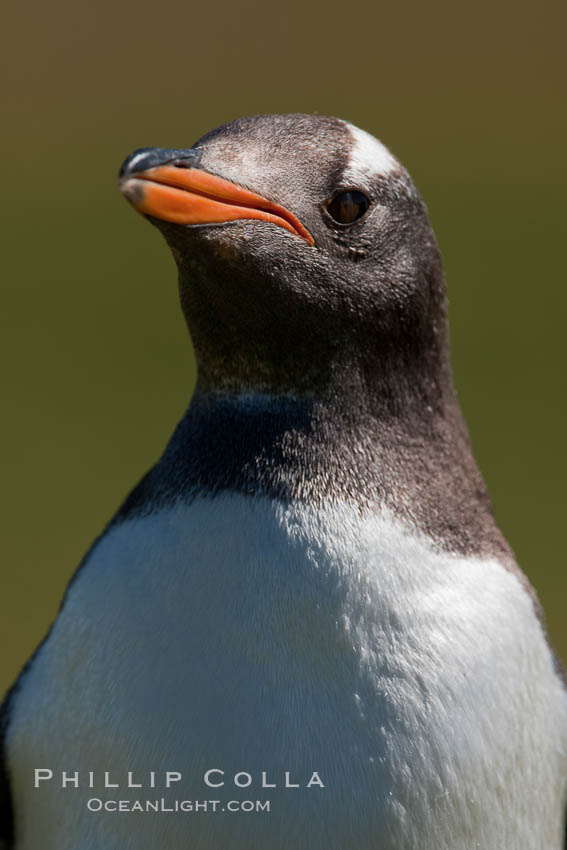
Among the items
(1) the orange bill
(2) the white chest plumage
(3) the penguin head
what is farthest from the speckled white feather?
(2) the white chest plumage

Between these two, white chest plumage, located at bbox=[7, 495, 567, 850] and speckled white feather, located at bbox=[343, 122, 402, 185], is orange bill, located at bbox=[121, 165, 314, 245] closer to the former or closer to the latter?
speckled white feather, located at bbox=[343, 122, 402, 185]

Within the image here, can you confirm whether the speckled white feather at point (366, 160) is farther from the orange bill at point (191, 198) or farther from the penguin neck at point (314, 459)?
the penguin neck at point (314, 459)

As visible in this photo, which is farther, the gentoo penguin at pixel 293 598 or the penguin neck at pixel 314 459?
the penguin neck at pixel 314 459

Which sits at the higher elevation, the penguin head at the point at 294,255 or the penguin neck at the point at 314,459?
the penguin head at the point at 294,255

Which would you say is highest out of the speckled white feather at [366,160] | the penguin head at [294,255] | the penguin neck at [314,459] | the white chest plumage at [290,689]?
the speckled white feather at [366,160]

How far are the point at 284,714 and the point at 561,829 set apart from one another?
500 millimetres

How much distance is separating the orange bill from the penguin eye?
0.10 metres


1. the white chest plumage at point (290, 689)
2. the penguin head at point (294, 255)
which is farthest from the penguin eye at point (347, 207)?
the white chest plumage at point (290, 689)

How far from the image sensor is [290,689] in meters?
1.54

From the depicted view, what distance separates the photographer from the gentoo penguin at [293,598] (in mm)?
1543

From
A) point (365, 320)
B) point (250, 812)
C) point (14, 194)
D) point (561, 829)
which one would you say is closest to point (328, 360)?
point (365, 320)

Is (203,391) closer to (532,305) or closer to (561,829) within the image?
(561,829)

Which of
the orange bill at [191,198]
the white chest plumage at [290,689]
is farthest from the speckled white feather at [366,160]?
the white chest plumage at [290,689]

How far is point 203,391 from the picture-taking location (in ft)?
5.73
